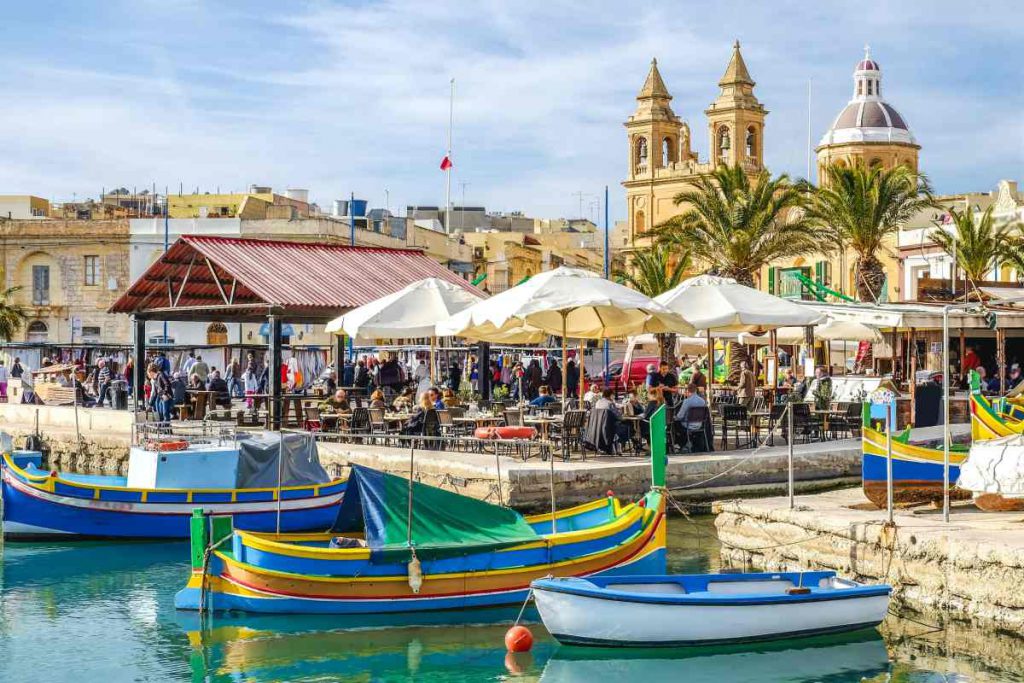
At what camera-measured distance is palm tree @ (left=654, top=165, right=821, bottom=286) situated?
118 ft

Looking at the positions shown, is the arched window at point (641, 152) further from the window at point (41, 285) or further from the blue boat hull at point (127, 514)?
the blue boat hull at point (127, 514)

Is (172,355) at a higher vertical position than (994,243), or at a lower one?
lower

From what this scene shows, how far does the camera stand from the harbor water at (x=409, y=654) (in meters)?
12.4

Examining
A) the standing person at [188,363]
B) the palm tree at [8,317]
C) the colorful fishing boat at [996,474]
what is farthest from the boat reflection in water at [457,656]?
the palm tree at [8,317]

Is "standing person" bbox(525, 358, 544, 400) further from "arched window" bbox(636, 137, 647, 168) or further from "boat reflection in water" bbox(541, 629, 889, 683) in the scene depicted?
"arched window" bbox(636, 137, 647, 168)

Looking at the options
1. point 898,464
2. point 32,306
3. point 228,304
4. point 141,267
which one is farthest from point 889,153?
point 898,464

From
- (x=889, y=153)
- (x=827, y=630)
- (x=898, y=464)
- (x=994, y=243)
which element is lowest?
(x=827, y=630)

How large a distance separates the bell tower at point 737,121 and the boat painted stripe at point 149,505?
61836 mm

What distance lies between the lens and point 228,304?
25172 mm

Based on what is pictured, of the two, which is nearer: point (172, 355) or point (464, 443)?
point (464, 443)

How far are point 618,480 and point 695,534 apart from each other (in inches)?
54.6

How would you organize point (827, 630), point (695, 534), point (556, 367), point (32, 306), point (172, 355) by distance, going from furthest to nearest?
point (32, 306) < point (172, 355) < point (556, 367) < point (695, 534) < point (827, 630)

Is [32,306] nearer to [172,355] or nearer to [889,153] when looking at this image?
[172,355]

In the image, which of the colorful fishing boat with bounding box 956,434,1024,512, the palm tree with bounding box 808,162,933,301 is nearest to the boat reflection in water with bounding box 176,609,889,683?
the colorful fishing boat with bounding box 956,434,1024,512
